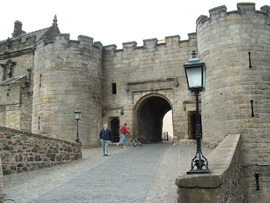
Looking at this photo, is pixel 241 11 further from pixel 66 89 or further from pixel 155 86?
pixel 66 89

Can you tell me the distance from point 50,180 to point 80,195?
→ 7.21ft

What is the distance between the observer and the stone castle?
1348 cm

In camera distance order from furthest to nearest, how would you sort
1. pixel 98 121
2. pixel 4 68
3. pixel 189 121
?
pixel 4 68 → pixel 98 121 → pixel 189 121

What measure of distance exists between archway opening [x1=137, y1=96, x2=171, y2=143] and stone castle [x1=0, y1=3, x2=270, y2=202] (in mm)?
68

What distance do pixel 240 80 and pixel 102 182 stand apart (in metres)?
8.04

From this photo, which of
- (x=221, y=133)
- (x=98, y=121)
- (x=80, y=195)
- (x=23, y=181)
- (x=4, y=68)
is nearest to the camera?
(x=80, y=195)

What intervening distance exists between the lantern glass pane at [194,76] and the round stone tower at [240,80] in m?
8.19

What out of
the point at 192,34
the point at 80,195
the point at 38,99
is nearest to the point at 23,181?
the point at 80,195

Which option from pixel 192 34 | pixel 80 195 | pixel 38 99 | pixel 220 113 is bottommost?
pixel 80 195

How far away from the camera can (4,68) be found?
2764cm

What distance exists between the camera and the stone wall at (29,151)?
32.1ft

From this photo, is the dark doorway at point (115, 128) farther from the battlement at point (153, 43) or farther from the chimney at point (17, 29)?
the chimney at point (17, 29)

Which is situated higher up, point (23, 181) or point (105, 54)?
point (105, 54)

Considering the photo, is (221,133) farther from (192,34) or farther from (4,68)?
(4,68)
